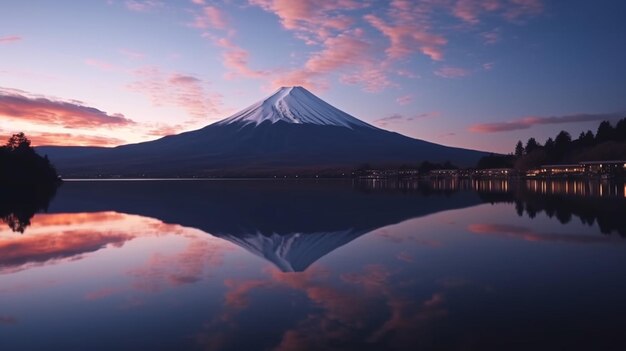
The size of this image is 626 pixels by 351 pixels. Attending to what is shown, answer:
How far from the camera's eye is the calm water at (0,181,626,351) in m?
6.84

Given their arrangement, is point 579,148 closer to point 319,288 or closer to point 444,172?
point 444,172

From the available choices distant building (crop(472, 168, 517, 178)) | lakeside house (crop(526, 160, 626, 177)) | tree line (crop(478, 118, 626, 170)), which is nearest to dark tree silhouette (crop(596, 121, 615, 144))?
tree line (crop(478, 118, 626, 170))

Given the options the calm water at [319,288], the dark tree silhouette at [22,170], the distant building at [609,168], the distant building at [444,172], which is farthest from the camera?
the distant building at [444,172]

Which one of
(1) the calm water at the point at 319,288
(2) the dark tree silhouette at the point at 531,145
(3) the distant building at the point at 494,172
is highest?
(2) the dark tree silhouette at the point at 531,145

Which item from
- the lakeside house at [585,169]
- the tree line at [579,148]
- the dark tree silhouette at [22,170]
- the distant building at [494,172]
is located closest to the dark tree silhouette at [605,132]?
the tree line at [579,148]

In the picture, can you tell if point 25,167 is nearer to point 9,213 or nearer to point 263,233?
point 9,213

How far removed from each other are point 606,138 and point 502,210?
9666cm

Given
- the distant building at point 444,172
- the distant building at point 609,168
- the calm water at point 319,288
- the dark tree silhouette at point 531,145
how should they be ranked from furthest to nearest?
the distant building at point 444,172 → the dark tree silhouette at point 531,145 → the distant building at point 609,168 → the calm water at point 319,288

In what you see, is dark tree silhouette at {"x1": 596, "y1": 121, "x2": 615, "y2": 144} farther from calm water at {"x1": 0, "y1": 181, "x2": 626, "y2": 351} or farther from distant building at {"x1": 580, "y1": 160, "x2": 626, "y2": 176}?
calm water at {"x1": 0, "y1": 181, "x2": 626, "y2": 351}

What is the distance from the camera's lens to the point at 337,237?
54.3ft

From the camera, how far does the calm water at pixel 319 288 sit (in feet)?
22.5

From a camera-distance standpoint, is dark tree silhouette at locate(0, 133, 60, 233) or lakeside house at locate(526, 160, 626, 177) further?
lakeside house at locate(526, 160, 626, 177)

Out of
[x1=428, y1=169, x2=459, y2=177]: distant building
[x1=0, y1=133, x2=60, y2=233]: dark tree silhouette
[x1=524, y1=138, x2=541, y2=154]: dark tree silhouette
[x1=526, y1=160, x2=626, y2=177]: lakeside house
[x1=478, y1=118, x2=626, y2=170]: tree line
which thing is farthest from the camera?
[x1=428, y1=169, x2=459, y2=177]: distant building

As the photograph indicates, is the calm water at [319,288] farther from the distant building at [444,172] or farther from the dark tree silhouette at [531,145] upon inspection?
the distant building at [444,172]
